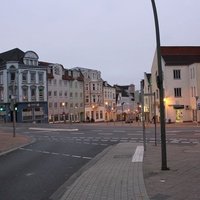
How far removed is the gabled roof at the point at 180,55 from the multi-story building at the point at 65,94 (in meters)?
30.0

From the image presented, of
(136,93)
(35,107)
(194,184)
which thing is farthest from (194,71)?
(194,184)

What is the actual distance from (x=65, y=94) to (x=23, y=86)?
1519cm

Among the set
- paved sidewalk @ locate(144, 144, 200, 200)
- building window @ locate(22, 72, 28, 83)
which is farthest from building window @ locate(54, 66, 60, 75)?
paved sidewalk @ locate(144, 144, 200, 200)

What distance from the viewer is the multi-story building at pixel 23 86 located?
87500mm

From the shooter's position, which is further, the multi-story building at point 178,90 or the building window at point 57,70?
the building window at point 57,70

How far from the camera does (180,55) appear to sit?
71.7 meters

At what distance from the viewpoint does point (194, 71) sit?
66062 mm

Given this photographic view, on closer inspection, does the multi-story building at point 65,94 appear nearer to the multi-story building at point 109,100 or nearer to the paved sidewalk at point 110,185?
the multi-story building at point 109,100

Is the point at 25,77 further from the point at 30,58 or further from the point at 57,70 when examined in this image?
the point at 57,70

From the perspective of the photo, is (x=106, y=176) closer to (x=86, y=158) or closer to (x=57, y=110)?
(x=86, y=158)

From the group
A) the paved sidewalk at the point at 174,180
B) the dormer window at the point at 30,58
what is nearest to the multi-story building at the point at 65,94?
the dormer window at the point at 30,58

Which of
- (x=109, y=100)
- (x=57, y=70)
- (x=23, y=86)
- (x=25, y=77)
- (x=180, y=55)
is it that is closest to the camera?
(x=180, y=55)

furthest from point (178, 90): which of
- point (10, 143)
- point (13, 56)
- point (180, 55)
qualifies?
point (10, 143)

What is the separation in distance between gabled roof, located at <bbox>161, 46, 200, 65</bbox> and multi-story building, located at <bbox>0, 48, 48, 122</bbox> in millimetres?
28993
